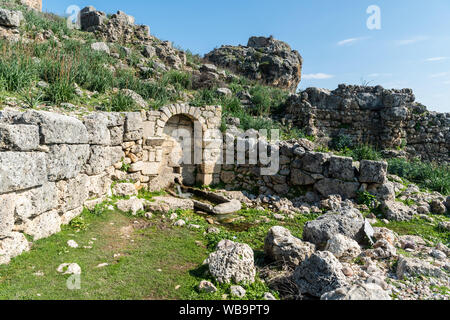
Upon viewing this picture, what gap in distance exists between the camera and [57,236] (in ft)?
15.0

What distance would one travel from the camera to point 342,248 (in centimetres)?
423

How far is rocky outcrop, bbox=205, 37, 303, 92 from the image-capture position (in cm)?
2072

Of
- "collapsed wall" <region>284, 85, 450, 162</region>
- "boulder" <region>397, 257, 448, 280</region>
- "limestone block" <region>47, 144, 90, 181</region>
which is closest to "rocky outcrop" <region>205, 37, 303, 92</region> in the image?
"collapsed wall" <region>284, 85, 450, 162</region>

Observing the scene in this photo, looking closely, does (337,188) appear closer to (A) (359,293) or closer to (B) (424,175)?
(B) (424,175)

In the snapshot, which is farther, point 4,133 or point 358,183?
point 358,183

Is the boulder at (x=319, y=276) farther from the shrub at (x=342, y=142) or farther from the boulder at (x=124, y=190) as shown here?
the shrub at (x=342, y=142)

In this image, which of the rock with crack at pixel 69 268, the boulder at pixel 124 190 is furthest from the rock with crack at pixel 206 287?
the boulder at pixel 124 190

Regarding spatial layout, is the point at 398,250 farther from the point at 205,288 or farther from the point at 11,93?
the point at 11,93

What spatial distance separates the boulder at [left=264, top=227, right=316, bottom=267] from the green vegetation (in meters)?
6.39

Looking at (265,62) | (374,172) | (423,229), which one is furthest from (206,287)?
(265,62)

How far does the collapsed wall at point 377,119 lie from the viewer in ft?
40.7

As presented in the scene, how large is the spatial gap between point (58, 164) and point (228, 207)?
4478mm

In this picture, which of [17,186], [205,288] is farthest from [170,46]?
[205,288]

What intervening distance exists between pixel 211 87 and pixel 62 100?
844 centimetres
